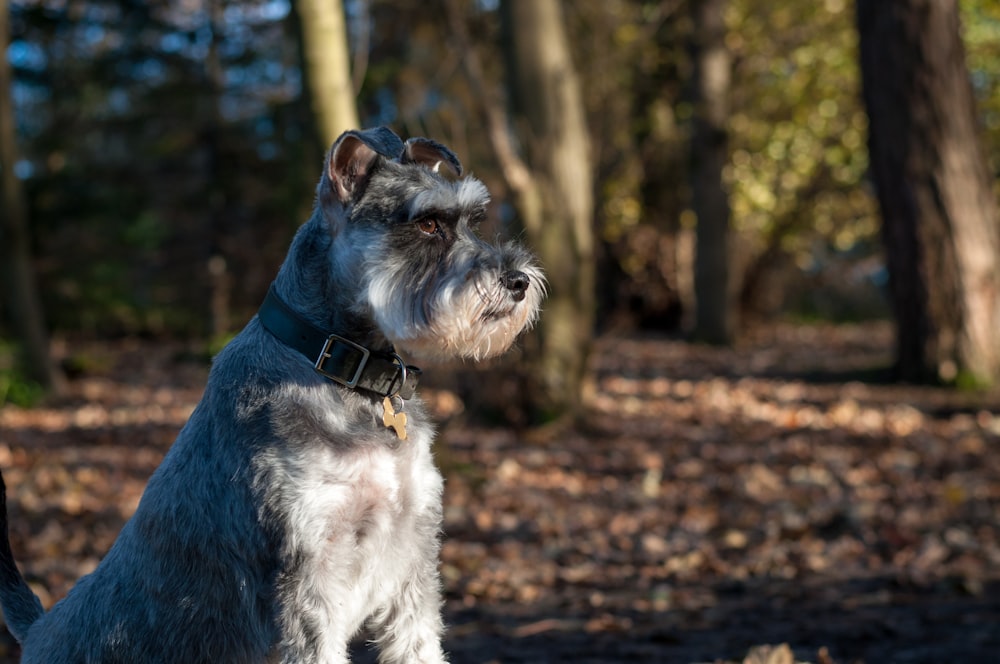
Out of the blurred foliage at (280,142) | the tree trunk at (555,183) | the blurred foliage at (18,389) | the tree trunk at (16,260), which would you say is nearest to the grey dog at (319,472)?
the tree trunk at (555,183)

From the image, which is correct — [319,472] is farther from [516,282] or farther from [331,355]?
[516,282]

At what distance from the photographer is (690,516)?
7.85m

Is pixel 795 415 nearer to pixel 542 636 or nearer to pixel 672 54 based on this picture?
pixel 542 636

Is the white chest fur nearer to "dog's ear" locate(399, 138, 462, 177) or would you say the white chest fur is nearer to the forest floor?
"dog's ear" locate(399, 138, 462, 177)

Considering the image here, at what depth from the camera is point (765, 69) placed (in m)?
20.3

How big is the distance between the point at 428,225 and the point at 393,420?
72 cm

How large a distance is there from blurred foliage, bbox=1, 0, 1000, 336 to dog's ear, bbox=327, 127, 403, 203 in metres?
13.8

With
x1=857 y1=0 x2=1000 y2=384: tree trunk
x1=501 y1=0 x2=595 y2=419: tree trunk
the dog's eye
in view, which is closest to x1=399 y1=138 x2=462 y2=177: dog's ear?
the dog's eye

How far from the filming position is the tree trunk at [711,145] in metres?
18.0

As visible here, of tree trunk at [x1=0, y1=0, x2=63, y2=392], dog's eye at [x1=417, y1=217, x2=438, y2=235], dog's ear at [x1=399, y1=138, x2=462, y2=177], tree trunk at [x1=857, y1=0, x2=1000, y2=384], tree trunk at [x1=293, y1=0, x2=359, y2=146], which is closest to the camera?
dog's eye at [x1=417, y1=217, x2=438, y2=235]

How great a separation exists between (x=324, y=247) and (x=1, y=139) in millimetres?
12180

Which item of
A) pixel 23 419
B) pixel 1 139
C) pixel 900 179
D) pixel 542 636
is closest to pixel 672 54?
pixel 900 179

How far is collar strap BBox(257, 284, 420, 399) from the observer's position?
10.8 ft

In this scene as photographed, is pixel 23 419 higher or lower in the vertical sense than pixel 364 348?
lower
